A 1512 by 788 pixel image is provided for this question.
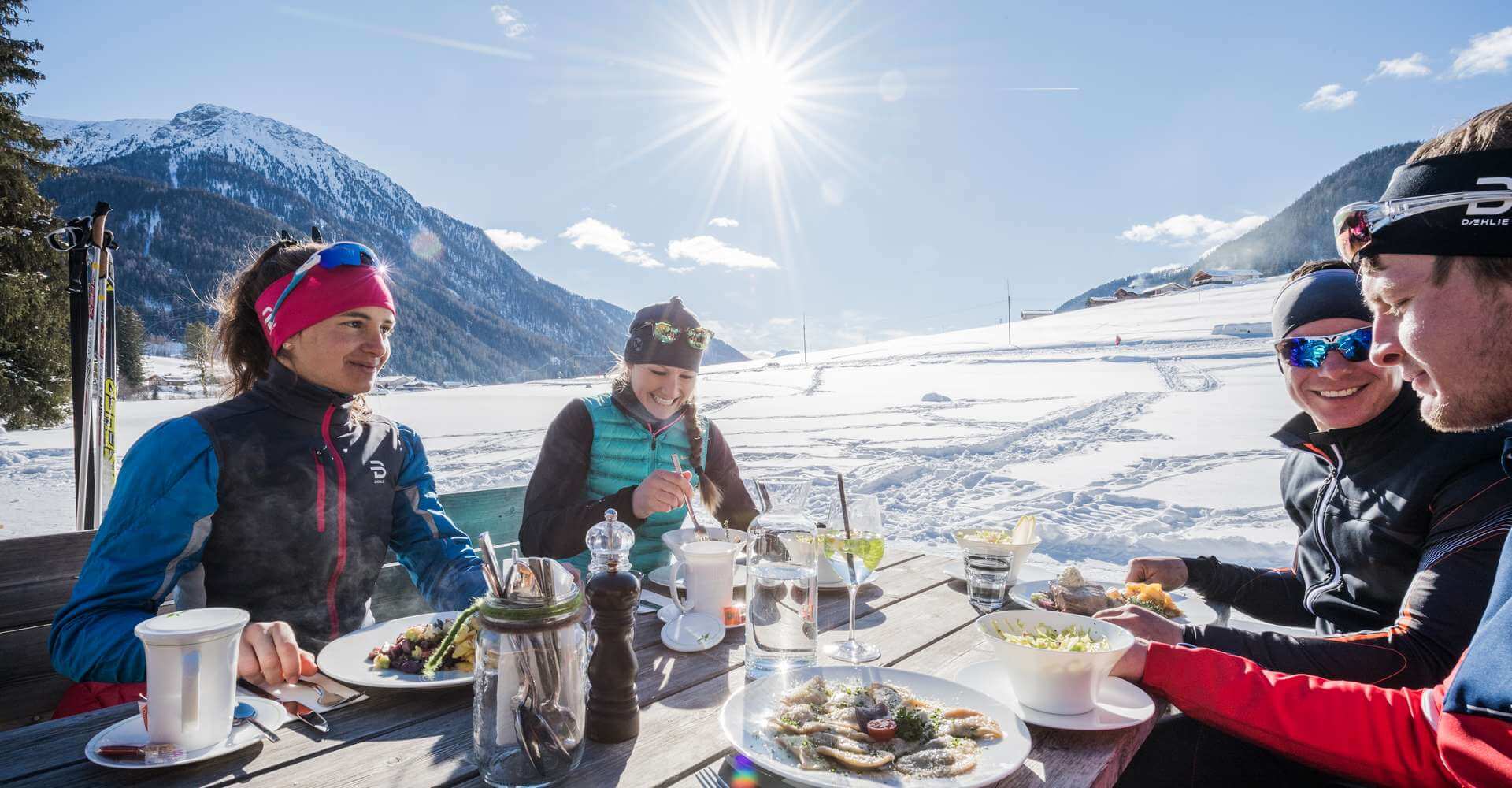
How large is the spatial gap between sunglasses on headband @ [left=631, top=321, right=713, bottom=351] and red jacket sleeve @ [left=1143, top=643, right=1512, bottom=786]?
2435 millimetres

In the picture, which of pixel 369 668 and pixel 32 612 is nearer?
pixel 369 668

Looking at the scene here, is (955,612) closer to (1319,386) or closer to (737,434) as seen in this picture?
(1319,386)

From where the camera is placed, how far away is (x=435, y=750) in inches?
51.5

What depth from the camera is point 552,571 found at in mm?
1173

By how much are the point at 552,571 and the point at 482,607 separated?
12cm

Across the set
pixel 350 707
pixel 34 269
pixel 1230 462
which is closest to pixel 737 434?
pixel 1230 462

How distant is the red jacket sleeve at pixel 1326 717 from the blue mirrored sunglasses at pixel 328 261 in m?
2.66

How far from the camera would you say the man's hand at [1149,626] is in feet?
5.70

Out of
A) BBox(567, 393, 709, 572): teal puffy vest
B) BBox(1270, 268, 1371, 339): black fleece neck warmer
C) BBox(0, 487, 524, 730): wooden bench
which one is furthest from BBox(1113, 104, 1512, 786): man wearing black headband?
BBox(0, 487, 524, 730): wooden bench

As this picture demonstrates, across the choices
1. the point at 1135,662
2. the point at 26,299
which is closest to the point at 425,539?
the point at 1135,662

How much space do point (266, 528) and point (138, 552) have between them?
0.38 meters

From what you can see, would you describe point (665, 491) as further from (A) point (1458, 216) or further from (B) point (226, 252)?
(B) point (226, 252)

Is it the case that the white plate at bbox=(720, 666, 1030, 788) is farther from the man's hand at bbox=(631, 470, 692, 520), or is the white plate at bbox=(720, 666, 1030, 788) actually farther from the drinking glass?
the man's hand at bbox=(631, 470, 692, 520)

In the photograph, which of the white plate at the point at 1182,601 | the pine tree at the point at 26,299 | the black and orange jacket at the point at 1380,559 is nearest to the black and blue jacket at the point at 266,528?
the white plate at the point at 1182,601
